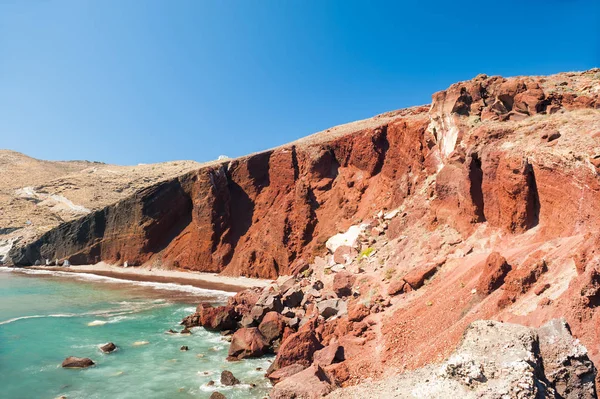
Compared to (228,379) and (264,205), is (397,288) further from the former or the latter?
(264,205)

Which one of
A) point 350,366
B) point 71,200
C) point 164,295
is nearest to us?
point 350,366

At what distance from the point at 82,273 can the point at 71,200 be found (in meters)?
44.8

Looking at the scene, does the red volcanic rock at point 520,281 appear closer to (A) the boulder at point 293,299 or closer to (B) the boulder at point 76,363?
(A) the boulder at point 293,299

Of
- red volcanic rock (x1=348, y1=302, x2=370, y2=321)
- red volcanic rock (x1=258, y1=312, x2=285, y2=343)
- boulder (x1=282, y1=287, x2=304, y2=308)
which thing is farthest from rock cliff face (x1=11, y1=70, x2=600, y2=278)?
red volcanic rock (x1=258, y1=312, x2=285, y2=343)

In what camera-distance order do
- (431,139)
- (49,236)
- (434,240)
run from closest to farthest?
(434,240)
(431,139)
(49,236)

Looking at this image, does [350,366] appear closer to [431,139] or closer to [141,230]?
[431,139]

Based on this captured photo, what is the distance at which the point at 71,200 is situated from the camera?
3447 inches

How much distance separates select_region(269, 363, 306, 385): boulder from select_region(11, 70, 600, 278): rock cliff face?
1030cm

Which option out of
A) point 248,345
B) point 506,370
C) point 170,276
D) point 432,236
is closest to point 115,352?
point 248,345

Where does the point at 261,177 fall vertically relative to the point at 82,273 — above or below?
above

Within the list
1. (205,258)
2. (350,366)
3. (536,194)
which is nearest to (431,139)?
(536,194)

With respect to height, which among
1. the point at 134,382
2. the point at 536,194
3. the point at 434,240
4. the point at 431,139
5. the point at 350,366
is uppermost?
the point at 431,139

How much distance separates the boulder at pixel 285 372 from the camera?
539 inches

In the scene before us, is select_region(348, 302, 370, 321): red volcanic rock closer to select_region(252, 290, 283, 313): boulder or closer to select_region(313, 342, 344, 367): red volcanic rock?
select_region(313, 342, 344, 367): red volcanic rock
